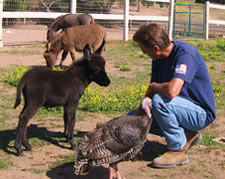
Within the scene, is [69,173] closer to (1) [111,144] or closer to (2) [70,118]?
(1) [111,144]

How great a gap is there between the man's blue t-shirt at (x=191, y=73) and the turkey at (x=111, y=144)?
700 millimetres

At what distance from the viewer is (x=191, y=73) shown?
4.15m

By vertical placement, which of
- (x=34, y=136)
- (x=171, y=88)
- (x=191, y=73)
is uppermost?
(x=191, y=73)

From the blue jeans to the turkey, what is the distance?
422mm

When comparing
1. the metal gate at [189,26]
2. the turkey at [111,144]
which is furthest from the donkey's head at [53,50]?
the metal gate at [189,26]

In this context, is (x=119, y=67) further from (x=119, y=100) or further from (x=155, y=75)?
(x=155, y=75)

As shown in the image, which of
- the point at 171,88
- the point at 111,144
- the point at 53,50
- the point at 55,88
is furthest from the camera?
the point at 53,50

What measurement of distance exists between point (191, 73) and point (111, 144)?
3.77 feet

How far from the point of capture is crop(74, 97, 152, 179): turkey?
3.78 metres

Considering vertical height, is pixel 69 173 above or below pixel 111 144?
below

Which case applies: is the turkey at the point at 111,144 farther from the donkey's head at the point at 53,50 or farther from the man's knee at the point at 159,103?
the donkey's head at the point at 53,50

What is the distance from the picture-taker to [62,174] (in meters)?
4.21

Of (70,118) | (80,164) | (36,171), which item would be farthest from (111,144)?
(70,118)

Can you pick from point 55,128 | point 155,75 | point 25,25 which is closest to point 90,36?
point 55,128
